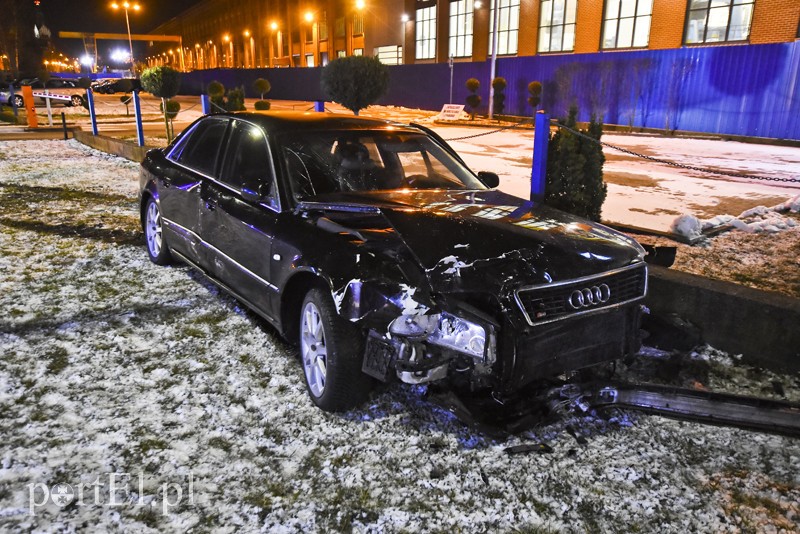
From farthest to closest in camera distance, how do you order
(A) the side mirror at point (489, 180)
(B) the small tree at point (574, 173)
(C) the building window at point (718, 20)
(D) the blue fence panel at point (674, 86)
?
(C) the building window at point (718, 20), (D) the blue fence panel at point (674, 86), (B) the small tree at point (574, 173), (A) the side mirror at point (489, 180)

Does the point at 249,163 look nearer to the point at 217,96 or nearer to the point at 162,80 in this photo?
the point at 217,96

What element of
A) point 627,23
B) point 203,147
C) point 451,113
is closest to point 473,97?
point 451,113

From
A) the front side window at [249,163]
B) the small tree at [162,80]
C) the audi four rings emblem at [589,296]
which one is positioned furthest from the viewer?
the small tree at [162,80]

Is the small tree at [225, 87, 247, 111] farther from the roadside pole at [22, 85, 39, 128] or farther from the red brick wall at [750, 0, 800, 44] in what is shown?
the red brick wall at [750, 0, 800, 44]

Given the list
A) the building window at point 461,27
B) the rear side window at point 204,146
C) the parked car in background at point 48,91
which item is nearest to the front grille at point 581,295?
the rear side window at point 204,146

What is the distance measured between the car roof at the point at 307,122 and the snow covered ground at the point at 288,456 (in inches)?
57.6

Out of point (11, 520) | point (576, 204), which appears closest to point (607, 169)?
point (576, 204)

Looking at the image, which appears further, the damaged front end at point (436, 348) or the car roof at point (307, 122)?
the car roof at point (307, 122)

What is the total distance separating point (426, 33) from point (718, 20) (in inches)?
792

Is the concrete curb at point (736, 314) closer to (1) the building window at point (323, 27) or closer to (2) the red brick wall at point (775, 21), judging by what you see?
(2) the red brick wall at point (775, 21)

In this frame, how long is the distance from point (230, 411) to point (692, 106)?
67.2 feet

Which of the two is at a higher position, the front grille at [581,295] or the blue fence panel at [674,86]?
the blue fence panel at [674,86]

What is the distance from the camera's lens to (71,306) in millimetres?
4688

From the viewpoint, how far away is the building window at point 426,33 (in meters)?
37.2
